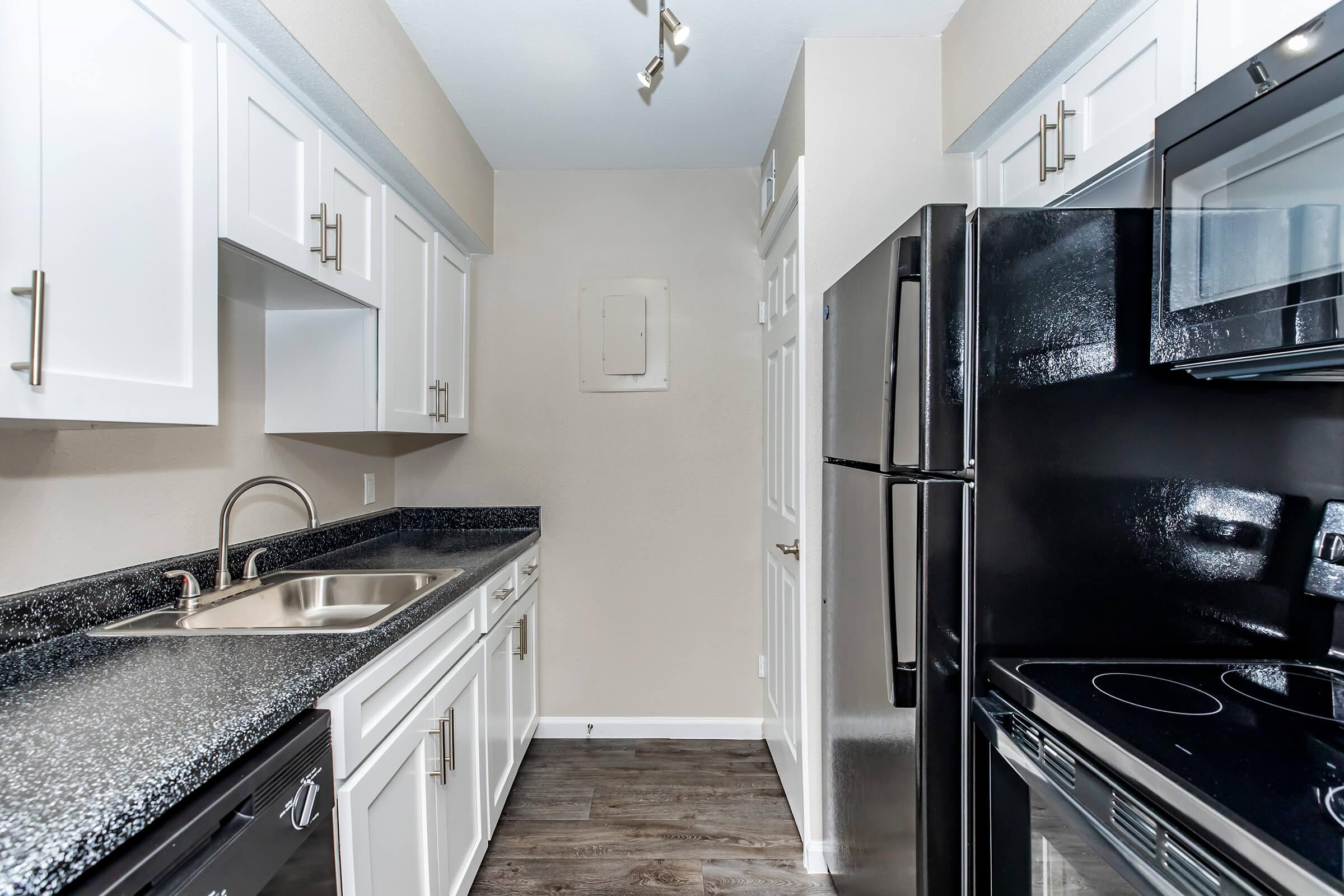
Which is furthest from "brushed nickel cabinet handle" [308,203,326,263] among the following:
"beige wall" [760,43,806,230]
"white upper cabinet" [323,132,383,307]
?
"beige wall" [760,43,806,230]

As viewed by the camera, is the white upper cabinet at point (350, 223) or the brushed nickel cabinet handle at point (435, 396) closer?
the white upper cabinet at point (350, 223)

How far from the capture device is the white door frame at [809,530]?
1955 millimetres

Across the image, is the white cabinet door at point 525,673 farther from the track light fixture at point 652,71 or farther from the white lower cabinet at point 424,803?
the track light fixture at point 652,71

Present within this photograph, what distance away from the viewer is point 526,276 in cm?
280

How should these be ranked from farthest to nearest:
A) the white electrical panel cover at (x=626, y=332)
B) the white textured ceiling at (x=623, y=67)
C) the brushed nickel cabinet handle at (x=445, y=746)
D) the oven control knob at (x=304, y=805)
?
the white electrical panel cover at (x=626, y=332) → the white textured ceiling at (x=623, y=67) → the brushed nickel cabinet handle at (x=445, y=746) → the oven control knob at (x=304, y=805)

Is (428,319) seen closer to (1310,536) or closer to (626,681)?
(626,681)

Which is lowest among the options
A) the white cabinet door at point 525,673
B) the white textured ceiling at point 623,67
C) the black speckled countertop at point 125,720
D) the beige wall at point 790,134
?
the white cabinet door at point 525,673

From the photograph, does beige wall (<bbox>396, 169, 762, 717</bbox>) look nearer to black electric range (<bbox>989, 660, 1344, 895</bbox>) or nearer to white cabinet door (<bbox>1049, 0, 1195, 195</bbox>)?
white cabinet door (<bbox>1049, 0, 1195, 195</bbox>)

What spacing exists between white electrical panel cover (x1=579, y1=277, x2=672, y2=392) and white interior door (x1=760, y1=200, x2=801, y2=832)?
1.43 ft

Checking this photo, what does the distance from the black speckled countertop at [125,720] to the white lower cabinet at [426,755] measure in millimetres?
92

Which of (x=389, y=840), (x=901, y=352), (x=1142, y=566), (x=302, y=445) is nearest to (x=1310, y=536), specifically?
(x=1142, y=566)

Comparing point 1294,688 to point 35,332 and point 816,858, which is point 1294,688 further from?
point 35,332

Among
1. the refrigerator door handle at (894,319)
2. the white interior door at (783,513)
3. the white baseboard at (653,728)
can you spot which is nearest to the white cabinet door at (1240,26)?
the refrigerator door handle at (894,319)

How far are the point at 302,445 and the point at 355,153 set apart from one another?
0.90 meters
